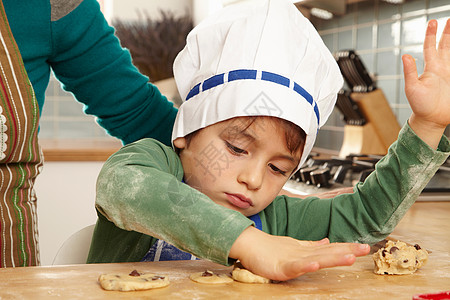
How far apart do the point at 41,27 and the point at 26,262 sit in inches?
17.2

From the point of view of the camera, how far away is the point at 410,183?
88cm

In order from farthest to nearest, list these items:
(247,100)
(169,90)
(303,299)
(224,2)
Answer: (169,90) → (224,2) → (247,100) → (303,299)

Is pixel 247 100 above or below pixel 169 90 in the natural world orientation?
above

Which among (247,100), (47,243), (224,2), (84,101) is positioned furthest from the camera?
(224,2)

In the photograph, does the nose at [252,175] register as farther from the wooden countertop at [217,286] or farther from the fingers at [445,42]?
the fingers at [445,42]

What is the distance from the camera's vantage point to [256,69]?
860 mm

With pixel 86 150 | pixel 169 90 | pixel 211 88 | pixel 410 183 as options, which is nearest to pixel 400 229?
pixel 410 183

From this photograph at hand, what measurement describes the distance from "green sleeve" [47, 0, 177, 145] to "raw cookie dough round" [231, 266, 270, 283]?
0.59 meters

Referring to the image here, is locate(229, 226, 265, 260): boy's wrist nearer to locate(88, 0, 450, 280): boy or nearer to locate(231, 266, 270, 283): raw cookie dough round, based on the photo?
locate(231, 266, 270, 283): raw cookie dough round

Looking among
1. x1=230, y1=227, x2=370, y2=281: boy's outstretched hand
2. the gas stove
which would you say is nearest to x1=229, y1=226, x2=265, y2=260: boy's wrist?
x1=230, y1=227, x2=370, y2=281: boy's outstretched hand

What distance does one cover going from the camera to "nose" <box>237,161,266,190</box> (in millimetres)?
837

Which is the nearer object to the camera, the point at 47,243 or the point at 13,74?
the point at 13,74

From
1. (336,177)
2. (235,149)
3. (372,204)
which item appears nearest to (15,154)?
(235,149)

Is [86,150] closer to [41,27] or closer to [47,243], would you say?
[47,243]
